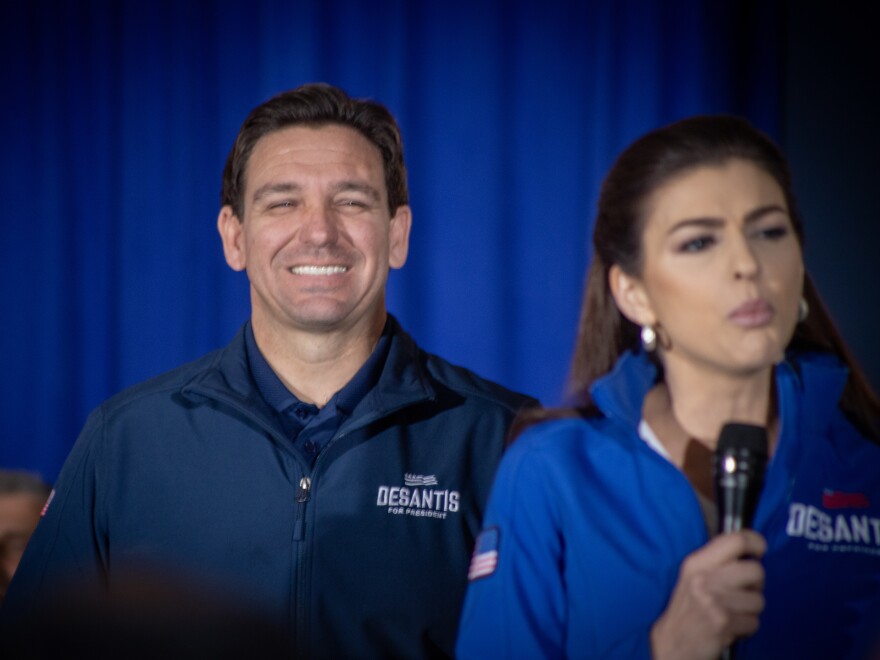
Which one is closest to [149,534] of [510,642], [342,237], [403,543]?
[403,543]

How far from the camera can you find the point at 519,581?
1.40m

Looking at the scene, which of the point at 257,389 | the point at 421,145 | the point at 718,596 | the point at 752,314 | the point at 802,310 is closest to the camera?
the point at 718,596

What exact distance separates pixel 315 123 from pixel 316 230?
0.87 ft

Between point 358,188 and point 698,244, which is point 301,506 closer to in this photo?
point 358,188

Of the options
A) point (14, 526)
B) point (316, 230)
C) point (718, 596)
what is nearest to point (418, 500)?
point (316, 230)

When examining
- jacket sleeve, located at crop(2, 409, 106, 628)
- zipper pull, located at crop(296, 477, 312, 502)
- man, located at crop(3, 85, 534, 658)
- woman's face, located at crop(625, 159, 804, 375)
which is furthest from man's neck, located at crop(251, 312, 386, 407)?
woman's face, located at crop(625, 159, 804, 375)

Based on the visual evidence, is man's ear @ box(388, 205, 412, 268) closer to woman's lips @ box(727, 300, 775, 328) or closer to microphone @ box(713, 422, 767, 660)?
woman's lips @ box(727, 300, 775, 328)

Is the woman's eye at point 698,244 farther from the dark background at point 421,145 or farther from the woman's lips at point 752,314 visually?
the dark background at point 421,145

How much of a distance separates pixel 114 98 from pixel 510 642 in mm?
2552

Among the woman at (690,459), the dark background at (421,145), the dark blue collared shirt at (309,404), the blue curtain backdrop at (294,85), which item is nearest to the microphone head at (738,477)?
the woman at (690,459)

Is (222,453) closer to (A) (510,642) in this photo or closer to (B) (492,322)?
(A) (510,642)

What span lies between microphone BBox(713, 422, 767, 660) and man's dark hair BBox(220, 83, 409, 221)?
45.2 inches

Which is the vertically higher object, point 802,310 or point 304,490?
point 802,310

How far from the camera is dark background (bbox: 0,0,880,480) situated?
2877 mm
